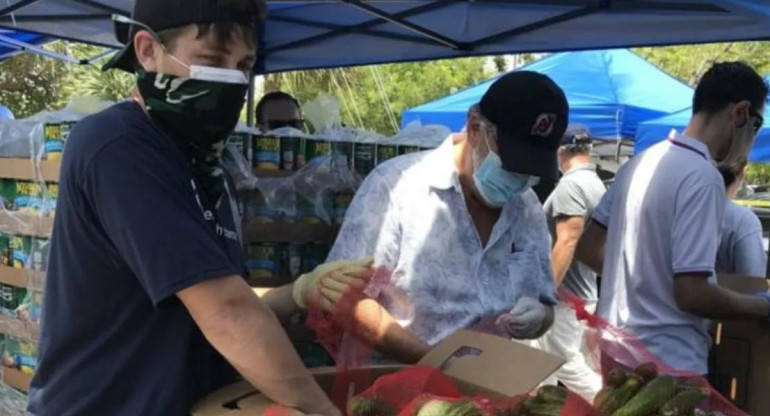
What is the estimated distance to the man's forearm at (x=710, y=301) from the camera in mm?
2908

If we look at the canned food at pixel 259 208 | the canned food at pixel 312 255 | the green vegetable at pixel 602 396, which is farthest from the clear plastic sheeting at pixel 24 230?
the green vegetable at pixel 602 396

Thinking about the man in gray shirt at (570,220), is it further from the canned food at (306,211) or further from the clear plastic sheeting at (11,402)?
the clear plastic sheeting at (11,402)

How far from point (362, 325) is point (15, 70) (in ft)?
72.9

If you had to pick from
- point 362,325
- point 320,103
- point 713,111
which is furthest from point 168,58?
point 713,111

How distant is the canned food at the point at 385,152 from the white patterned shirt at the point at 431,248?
83 cm

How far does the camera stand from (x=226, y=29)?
1.68 m

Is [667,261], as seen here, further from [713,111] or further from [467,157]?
[467,157]

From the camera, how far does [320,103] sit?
12.1ft

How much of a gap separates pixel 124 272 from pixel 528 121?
4.55 ft

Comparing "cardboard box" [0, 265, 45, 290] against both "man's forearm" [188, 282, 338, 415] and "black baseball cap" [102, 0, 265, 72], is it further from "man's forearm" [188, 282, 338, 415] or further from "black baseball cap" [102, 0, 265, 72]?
"man's forearm" [188, 282, 338, 415]

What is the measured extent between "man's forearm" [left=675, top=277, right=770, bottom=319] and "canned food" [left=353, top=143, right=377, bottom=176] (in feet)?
4.31

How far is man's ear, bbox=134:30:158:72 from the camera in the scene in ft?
5.58

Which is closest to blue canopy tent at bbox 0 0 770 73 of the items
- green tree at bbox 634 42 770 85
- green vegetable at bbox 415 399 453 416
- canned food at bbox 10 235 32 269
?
canned food at bbox 10 235 32 269

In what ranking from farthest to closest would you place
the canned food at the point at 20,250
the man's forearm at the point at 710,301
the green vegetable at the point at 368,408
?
the canned food at the point at 20,250
the man's forearm at the point at 710,301
the green vegetable at the point at 368,408
